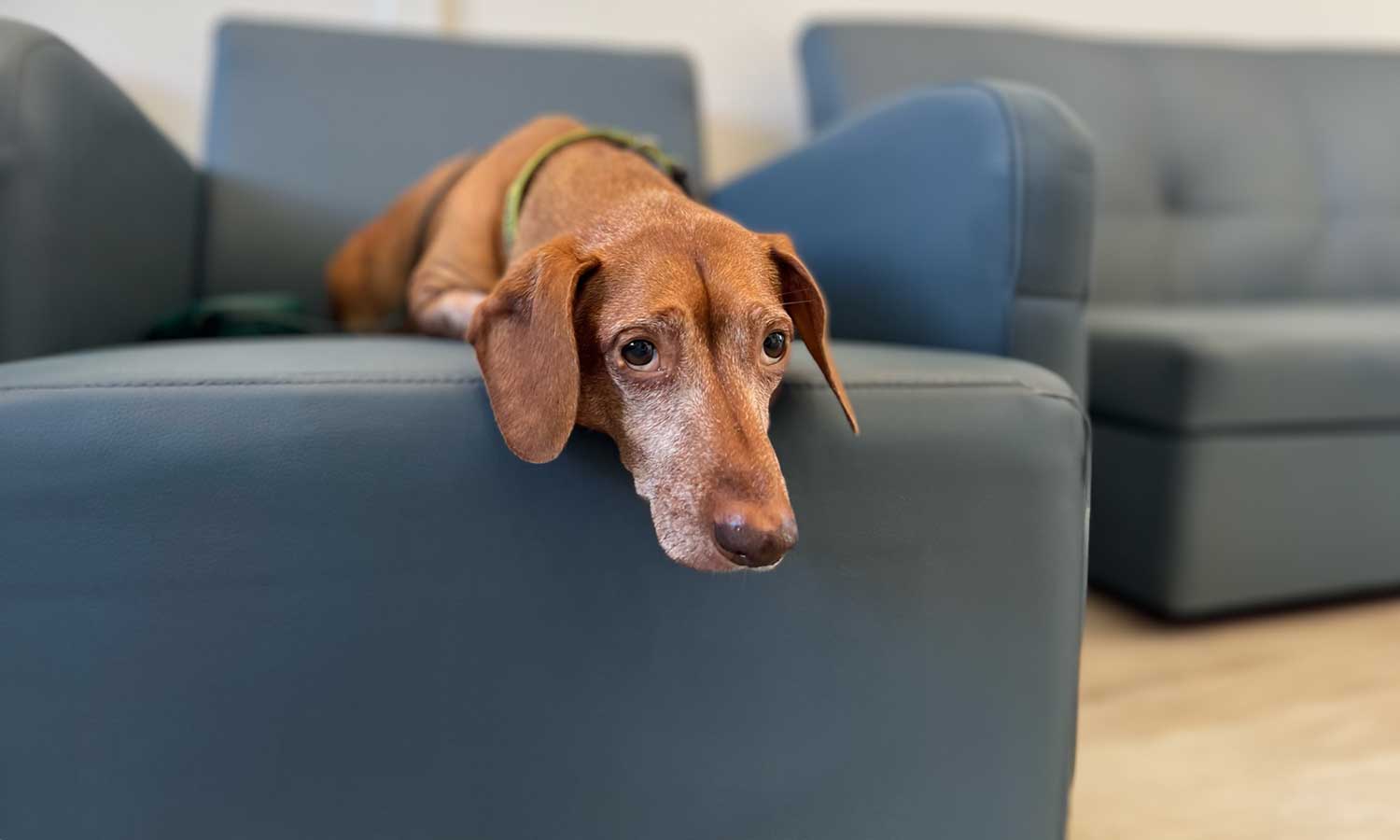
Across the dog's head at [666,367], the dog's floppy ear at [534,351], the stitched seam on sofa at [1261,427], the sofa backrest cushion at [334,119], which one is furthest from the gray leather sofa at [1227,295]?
the dog's floppy ear at [534,351]

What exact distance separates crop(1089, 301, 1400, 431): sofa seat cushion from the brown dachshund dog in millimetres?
859

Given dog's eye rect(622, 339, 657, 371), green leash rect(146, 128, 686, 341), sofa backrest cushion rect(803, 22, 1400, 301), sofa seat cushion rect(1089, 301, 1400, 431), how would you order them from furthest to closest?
sofa backrest cushion rect(803, 22, 1400, 301), sofa seat cushion rect(1089, 301, 1400, 431), green leash rect(146, 128, 686, 341), dog's eye rect(622, 339, 657, 371)

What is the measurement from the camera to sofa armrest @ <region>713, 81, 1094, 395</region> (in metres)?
0.95

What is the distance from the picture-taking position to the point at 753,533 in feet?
1.96

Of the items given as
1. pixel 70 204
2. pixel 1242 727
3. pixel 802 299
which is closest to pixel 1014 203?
pixel 802 299

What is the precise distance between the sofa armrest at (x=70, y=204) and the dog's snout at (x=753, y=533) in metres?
0.70

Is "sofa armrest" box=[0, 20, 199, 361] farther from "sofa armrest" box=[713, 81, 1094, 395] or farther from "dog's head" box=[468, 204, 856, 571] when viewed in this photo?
"sofa armrest" box=[713, 81, 1094, 395]

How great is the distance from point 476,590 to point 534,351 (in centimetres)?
19

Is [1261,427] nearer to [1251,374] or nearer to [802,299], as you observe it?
[1251,374]

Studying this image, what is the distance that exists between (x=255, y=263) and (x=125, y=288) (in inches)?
16.7

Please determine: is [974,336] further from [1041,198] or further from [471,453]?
[471,453]

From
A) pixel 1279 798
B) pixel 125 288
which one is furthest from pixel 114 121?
pixel 1279 798

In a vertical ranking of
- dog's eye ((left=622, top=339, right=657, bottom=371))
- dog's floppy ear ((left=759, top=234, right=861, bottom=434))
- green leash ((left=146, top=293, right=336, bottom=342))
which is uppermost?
dog's floppy ear ((left=759, top=234, right=861, bottom=434))

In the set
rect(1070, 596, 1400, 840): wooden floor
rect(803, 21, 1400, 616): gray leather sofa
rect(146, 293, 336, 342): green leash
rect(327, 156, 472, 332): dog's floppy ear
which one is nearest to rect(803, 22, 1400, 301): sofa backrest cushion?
rect(803, 21, 1400, 616): gray leather sofa
